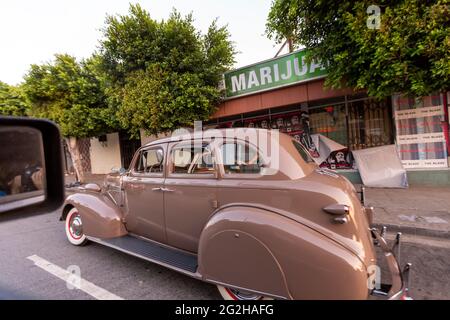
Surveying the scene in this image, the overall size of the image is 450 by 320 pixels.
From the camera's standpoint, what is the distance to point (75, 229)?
416cm

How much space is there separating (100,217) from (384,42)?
616 centimetres

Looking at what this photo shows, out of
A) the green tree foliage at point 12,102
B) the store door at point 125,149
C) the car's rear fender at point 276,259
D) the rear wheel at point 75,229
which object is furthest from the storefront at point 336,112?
the green tree foliage at point 12,102

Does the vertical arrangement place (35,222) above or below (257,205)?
below

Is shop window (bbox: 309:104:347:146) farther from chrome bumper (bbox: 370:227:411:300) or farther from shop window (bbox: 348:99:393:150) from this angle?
chrome bumper (bbox: 370:227:411:300)

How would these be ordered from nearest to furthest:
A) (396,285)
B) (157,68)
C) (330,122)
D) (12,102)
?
(396,285), (157,68), (330,122), (12,102)

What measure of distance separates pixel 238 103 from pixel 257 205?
7.16 metres

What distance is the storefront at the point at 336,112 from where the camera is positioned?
21.7 feet

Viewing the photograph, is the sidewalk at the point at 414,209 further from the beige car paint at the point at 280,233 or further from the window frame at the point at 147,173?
the window frame at the point at 147,173

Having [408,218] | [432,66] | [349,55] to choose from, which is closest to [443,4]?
[432,66]

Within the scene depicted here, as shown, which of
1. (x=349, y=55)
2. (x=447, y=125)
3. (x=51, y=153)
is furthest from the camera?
(x=447, y=125)

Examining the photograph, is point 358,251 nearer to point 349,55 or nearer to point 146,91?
point 349,55

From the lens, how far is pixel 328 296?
1788mm

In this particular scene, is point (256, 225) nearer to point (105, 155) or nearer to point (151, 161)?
point (151, 161)

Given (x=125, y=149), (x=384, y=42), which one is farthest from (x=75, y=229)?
(x=125, y=149)
